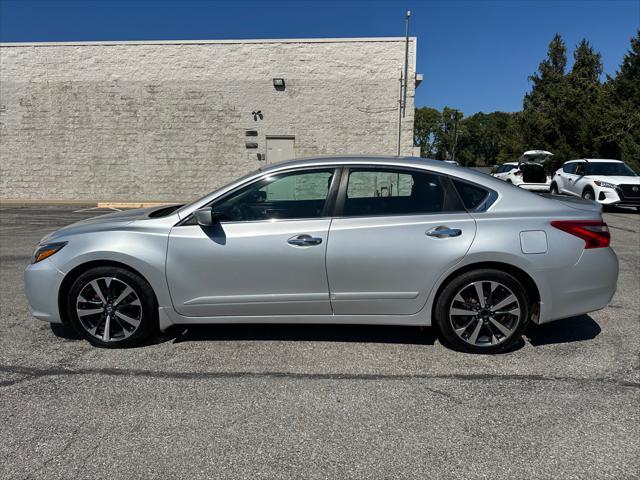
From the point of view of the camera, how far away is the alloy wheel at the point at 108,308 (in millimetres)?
3756

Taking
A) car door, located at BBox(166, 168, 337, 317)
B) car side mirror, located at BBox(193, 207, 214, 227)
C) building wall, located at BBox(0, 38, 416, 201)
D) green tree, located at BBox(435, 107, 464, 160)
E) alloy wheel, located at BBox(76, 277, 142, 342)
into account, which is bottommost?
alloy wheel, located at BBox(76, 277, 142, 342)

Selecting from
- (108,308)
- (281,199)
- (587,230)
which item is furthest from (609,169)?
(108,308)

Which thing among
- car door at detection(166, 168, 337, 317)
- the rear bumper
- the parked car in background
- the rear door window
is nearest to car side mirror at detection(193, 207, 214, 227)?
car door at detection(166, 168, 337, 317)

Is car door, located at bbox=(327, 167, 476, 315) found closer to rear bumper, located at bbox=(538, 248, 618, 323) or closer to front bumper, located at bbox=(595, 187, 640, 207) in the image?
rear bumper, located at bbox=(538, 248, 618, 323)

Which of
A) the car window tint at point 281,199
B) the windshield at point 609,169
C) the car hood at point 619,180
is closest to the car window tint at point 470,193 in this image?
the car window tint at point 281,199

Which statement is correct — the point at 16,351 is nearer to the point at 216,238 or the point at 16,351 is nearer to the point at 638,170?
the point at 216,238

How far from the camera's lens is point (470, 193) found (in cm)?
374

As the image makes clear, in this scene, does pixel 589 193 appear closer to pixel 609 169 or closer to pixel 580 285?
pixel 609 169

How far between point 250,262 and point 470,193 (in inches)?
74.4

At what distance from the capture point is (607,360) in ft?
11.8

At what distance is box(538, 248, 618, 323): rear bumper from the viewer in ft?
11.7

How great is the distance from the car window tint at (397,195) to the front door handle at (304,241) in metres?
0.34

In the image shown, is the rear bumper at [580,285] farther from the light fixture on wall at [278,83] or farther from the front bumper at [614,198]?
the light fixture on wall at [278,83]

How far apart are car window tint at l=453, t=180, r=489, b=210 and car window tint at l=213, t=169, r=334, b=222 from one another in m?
1.07
